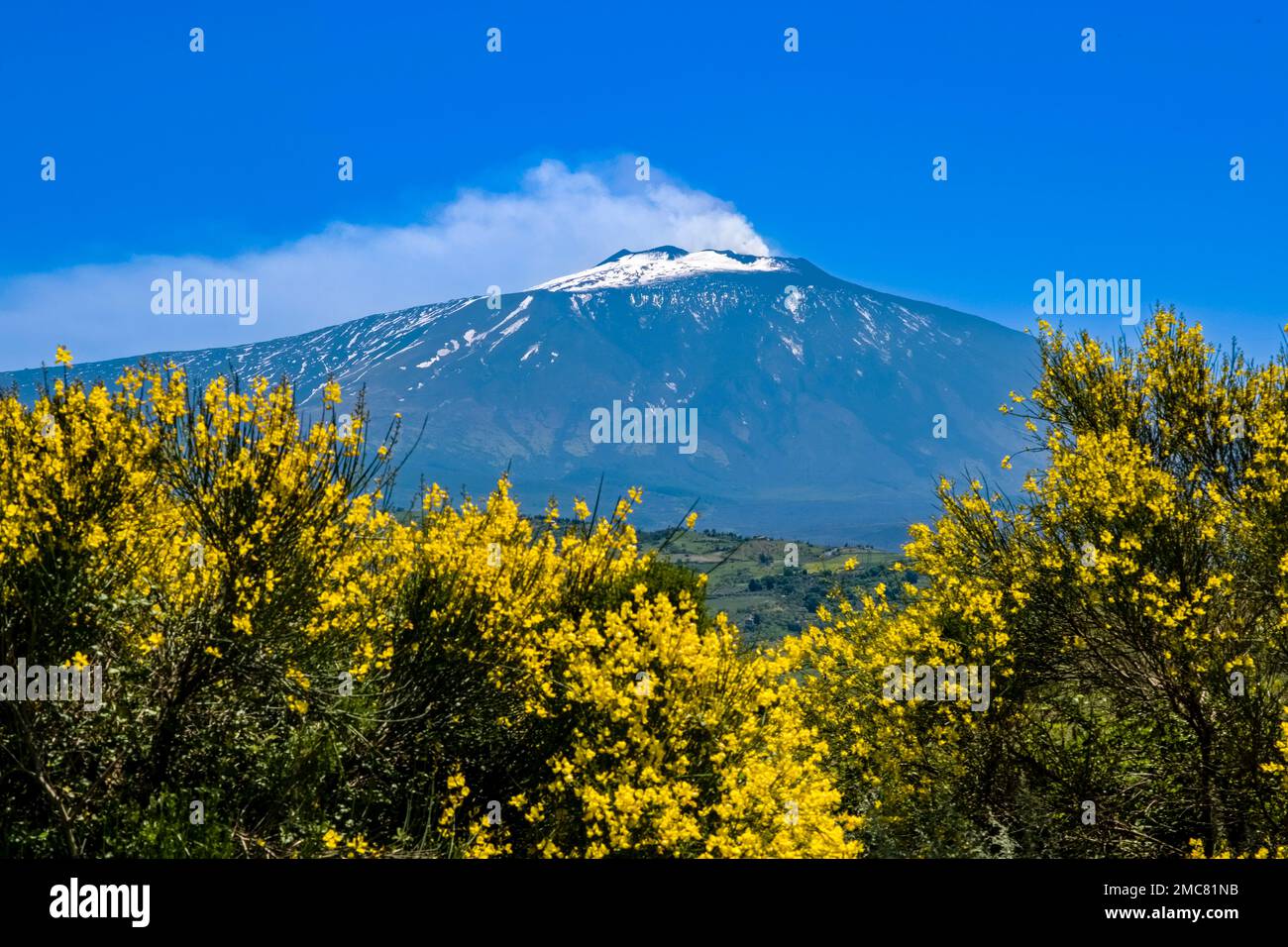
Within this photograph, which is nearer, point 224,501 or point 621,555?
point 224,501

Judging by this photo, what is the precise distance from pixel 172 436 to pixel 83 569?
1851mm

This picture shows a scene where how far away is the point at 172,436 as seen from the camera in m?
11.0

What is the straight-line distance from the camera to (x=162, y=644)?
38.8ft

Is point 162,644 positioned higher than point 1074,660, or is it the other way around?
point 162,644

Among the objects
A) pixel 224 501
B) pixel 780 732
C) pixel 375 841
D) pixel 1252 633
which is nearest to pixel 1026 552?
pixel 1252 633

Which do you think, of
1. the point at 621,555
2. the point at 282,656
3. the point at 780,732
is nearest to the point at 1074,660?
the point at 780,732

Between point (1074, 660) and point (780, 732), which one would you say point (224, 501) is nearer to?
point (780, 732)
